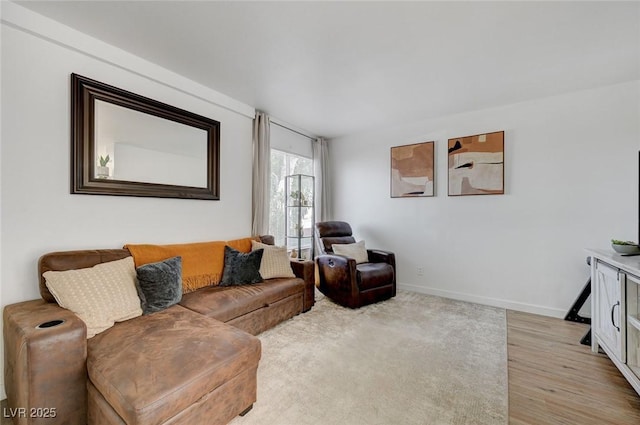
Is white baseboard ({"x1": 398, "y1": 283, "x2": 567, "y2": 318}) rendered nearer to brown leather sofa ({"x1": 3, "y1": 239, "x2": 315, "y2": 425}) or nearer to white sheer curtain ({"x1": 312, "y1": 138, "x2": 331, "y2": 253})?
white sheer curtain ({"x1": 312, "y1": 138, "x2": 331, "y2": 253})

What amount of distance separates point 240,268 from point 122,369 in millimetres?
1469

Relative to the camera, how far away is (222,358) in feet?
4.64

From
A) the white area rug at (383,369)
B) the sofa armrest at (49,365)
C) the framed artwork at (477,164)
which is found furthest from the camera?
the framed artwork at (477,164)

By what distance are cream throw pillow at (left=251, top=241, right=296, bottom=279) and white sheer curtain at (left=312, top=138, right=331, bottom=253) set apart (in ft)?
5.72

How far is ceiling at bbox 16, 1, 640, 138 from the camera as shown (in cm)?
177

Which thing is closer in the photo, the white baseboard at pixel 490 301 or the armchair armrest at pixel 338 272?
the white baseboard at pixel 490 301

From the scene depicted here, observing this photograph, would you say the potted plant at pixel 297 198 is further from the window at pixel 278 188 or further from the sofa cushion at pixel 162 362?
the sofa cushion at pixel 162 362

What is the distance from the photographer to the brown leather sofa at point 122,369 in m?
1.19

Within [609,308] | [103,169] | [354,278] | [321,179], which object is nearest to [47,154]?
[103,169]

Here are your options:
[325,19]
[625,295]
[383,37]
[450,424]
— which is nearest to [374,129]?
[383,37]

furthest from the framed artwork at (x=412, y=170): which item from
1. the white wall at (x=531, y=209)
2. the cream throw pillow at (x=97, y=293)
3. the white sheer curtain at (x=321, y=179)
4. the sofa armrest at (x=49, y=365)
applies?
the sofa armrest at (x=49, y=365)

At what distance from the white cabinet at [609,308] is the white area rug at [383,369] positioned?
27.6 inches

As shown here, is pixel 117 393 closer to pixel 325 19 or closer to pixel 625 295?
pixel 325 19

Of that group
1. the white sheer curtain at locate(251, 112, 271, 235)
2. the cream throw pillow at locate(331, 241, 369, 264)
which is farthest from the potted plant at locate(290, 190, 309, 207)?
the cream throw pillow at locate(331, 241, 369, 264)
